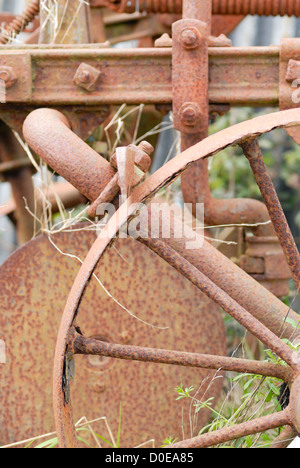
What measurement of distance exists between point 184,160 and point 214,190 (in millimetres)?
3860

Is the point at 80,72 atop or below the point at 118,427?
atop

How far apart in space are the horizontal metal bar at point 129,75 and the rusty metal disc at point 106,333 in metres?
0.53

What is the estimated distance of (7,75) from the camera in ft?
7.02

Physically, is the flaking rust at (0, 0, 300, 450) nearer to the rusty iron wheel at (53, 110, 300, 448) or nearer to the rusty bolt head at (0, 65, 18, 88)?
the rusty bolt head at (0, 65, 18, 88)

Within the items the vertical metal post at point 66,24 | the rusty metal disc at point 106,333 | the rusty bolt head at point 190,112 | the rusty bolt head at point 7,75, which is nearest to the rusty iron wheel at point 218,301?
the rusty bolt head at point 190,112

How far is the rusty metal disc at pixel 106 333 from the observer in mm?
2289

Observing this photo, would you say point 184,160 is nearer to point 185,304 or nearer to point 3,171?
point 185,304

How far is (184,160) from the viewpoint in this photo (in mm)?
1637

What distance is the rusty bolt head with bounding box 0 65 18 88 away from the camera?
214 centimetres

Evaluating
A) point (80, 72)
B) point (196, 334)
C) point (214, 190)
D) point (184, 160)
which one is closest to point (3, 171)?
point (80, 72)

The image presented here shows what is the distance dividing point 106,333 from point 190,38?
1.12 metres

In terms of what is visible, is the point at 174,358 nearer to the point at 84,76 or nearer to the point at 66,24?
the point at 84,76

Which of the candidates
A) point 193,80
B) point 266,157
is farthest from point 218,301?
point 266,157
